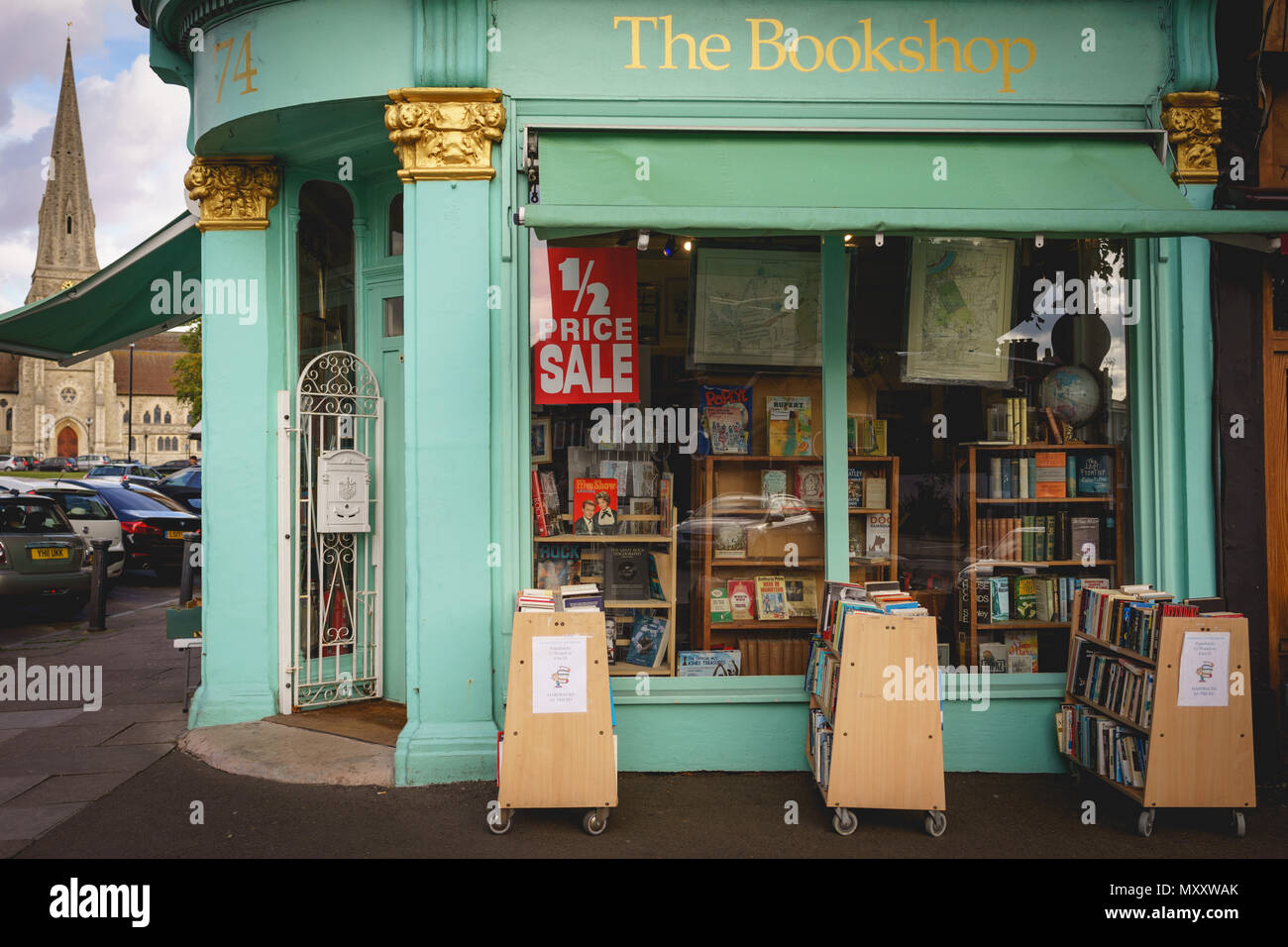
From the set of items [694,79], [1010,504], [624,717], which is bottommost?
[624,717]

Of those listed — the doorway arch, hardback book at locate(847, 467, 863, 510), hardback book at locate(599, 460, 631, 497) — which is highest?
the doorway arch

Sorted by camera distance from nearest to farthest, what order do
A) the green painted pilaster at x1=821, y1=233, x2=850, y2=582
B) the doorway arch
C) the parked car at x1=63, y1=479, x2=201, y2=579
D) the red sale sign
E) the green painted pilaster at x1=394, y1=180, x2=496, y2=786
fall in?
1. the green painted pilaster at x1=394, y1=180, x2=496, y2=786
2. the red sale sign
3. the green painted pilaster at x1=821, y1=233, x2=850, y2=582
4. the parked car at x1=63, y1=479, x2=201, y2=579
5. the doorway arch

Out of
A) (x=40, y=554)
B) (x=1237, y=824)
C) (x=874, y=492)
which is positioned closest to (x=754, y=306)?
(x=874, y=492)

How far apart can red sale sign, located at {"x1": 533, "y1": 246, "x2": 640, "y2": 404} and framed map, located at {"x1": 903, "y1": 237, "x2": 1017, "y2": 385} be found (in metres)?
1.85

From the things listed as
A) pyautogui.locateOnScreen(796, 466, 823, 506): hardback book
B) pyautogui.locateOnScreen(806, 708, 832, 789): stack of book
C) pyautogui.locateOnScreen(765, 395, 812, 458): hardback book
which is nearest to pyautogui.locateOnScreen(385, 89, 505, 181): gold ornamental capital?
pyautogui.locateOnScreen(765, 395, 812, 458): hardback book

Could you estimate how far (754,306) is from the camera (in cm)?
611

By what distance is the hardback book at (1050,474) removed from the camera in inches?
243

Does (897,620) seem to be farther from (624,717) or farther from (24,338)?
(24,338)

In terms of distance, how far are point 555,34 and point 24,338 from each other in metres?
6.40

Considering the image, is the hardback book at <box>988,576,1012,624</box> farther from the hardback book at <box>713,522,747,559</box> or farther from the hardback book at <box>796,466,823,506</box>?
the hardback book at <box>713,522,747,559</box>

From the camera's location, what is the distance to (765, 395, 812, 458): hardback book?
20.0 ft

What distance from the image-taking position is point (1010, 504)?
620 centimetres

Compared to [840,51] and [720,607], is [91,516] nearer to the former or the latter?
[720,607]
